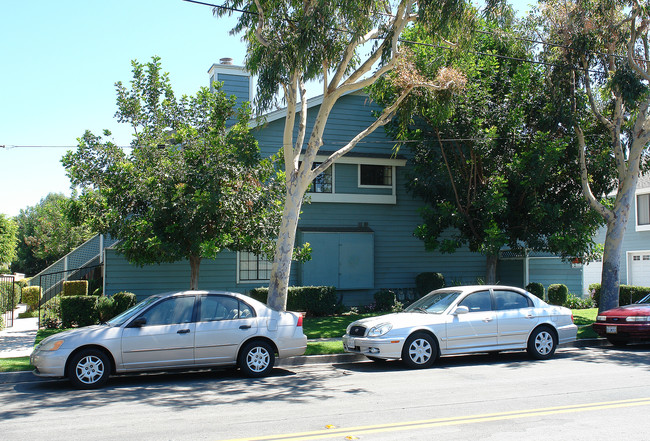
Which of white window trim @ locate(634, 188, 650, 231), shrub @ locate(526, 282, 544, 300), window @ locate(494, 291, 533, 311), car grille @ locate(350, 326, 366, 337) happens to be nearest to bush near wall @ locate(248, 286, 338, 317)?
car grille @ locate(350, 326, 366, 337)

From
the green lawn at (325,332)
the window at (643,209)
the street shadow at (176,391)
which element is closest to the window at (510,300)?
the green lawn at (325,332)

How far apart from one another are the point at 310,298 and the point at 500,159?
283 inches

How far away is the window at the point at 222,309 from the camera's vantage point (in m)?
9.92

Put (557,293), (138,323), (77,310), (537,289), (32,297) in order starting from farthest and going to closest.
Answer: (32,297)
(557,293)
(537,289)
(77,310)
(138,323)

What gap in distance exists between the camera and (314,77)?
12.0 m

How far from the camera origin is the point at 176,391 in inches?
349

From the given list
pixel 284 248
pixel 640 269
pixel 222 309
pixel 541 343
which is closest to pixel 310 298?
pixel 284 248

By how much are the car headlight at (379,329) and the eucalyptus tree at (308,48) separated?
241 cm

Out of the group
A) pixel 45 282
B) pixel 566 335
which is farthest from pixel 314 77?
pixel 45 282

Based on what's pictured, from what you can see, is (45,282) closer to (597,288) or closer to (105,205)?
(105,205)

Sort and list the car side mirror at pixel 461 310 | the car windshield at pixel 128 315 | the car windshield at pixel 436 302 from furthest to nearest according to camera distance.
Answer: the car windshield at pixel 436 302
the car side mirror at pixel 461 310
the car windshield at pixel 128 315

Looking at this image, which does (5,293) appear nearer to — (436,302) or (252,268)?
(252,268)

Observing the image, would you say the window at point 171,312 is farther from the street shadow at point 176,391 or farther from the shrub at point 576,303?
the shrub at point 576,303

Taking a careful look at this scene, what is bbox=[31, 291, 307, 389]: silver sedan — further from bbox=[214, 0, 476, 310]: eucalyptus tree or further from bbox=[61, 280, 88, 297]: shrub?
bbox=[61, 280, 88, 297]: shrub
